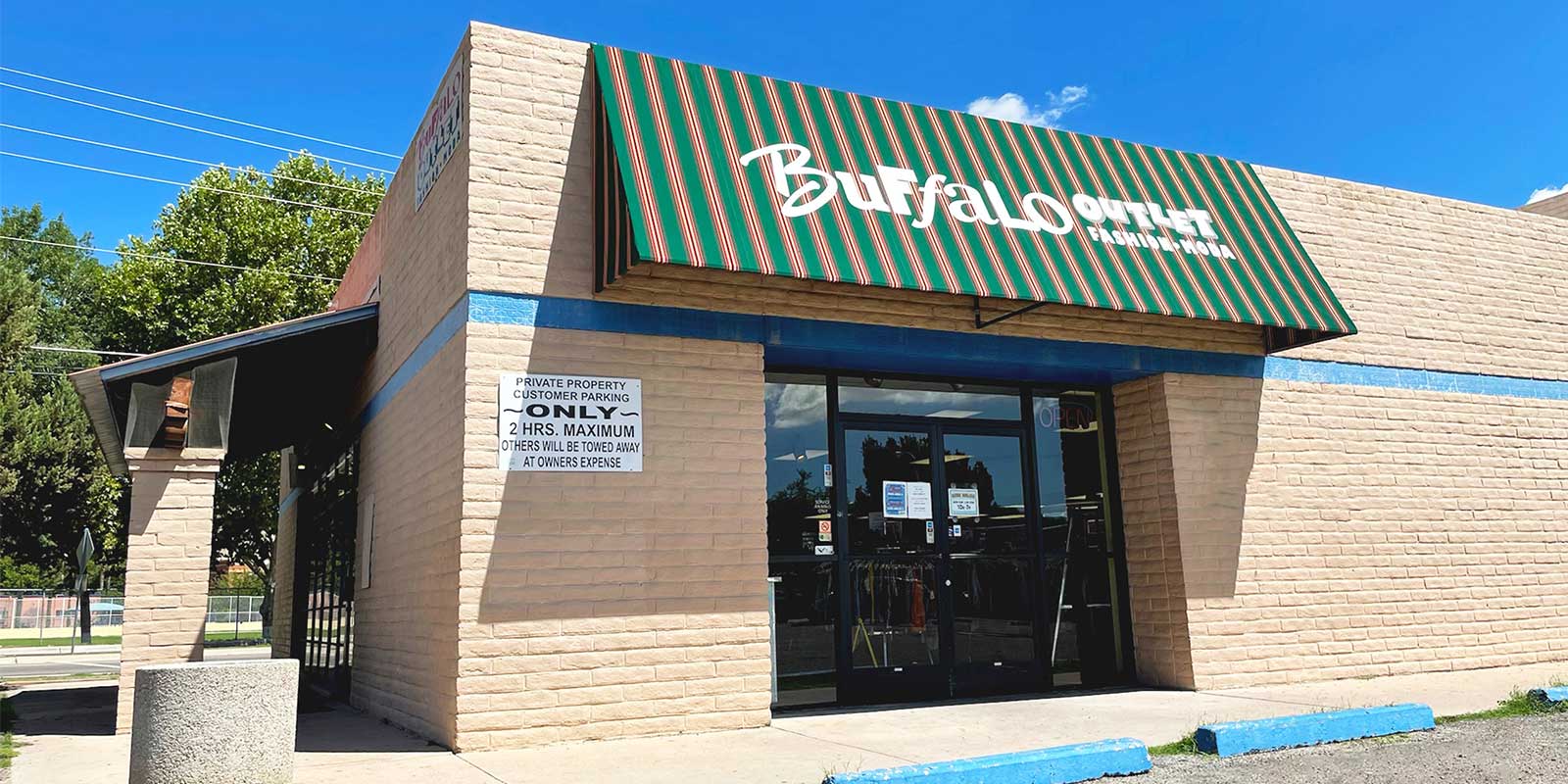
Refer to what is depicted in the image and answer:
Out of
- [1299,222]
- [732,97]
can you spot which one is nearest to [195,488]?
[732,97]

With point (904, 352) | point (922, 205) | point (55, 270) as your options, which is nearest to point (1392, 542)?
point (904, 352)

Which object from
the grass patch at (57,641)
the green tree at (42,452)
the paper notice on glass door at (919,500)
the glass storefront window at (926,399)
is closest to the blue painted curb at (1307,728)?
the paper notice on glass door at (919,500)

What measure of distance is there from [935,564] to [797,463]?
1708 mm

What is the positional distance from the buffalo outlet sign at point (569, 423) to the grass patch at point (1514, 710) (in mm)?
6786

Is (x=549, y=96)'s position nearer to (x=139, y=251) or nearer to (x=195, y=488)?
(x=195, y=488)

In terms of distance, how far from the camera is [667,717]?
329 inches

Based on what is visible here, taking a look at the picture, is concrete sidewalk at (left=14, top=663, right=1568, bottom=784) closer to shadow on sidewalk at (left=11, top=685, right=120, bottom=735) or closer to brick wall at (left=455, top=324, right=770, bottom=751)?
shadow on sidewalk at (left=11, top=685, right=120, bottom=735)

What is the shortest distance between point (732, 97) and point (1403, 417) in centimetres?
857

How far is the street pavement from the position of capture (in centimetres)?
2036

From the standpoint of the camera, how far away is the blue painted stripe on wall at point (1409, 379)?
11727mm

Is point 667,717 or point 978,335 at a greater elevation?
point 978,335

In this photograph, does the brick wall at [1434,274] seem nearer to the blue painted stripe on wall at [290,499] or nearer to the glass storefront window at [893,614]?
the glass storefront window at [893,614]

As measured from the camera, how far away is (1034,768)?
20.6 ft

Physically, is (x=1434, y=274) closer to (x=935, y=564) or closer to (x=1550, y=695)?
(x=1550, y=695)
